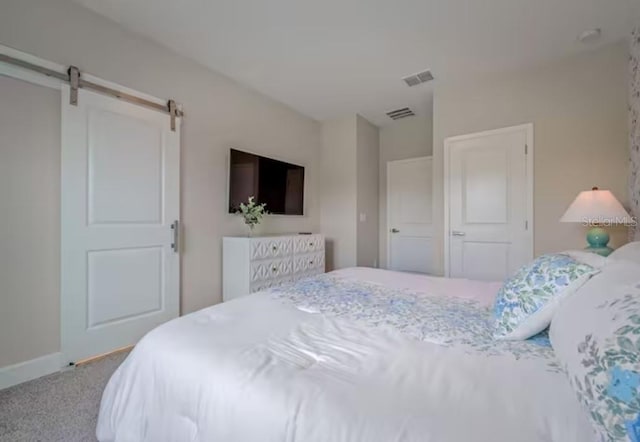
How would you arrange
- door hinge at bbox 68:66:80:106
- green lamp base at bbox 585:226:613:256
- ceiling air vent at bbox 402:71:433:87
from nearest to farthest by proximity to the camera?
door hinge at bbox 68:66:80:106 < green lamp base at bbox 585:226:613:256 < ceiling air vent at bbox 402:71:433:87

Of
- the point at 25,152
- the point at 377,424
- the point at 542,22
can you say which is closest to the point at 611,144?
the point at 542,22

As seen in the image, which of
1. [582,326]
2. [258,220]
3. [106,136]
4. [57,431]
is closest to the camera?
[582,326]

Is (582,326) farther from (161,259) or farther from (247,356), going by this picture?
(161,259)

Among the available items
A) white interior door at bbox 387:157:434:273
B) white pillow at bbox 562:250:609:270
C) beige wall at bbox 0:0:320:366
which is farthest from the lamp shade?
beige wall at bbox 0:0:320:366

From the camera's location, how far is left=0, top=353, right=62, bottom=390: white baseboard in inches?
70.9

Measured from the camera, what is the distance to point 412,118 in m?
4.48

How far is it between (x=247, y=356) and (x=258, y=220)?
2.46m

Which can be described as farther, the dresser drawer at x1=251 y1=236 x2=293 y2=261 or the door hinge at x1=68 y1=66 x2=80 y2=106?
the dresser drawer at x1=251 y1=236 x2=293 y2=261

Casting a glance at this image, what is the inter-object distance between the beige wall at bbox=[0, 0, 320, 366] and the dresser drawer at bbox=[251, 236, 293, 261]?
467 millimetres

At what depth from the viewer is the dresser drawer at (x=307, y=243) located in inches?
134

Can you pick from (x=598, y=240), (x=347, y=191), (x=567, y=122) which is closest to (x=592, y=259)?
(x=598, y=240)

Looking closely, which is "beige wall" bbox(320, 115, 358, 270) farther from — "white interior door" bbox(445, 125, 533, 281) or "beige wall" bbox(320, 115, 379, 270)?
"white interior door" bbox(445, 125, 533, 281)

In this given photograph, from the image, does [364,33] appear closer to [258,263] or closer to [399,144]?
[258,263]

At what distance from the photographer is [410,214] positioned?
15.0 feet
